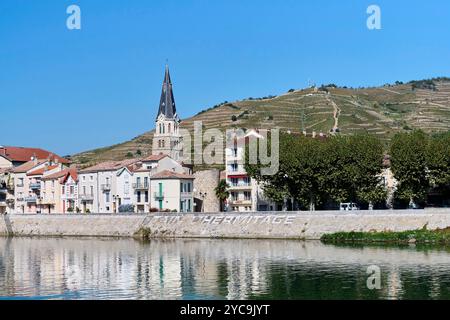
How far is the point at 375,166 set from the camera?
73.2 m

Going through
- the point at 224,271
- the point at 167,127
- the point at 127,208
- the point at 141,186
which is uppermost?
the point at 167,127

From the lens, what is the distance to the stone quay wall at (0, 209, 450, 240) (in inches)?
2554

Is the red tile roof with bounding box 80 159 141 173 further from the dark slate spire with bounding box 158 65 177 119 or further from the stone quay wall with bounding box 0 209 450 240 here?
the dark slate spire with bounding box 158 65 177 119

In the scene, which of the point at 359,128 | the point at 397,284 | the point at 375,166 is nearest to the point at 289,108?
the point at 359,128

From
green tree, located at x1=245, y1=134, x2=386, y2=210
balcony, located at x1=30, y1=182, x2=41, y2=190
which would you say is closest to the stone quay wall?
green tree, located at x1=245, y1=134, x2=386, y2=210

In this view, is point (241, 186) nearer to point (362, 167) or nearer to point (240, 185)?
point (240, 185)

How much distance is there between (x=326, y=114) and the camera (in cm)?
16088

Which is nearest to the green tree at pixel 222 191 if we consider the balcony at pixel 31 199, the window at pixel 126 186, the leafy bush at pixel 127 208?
the leafy bush at pixel 127 208

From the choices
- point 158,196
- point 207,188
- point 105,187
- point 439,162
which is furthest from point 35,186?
point 439,162

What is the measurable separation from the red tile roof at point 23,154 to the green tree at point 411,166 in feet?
186

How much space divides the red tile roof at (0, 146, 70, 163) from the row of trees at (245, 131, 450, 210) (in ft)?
166

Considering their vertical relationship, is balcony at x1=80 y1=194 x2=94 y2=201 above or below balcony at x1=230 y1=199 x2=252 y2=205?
above

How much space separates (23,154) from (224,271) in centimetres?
7335
